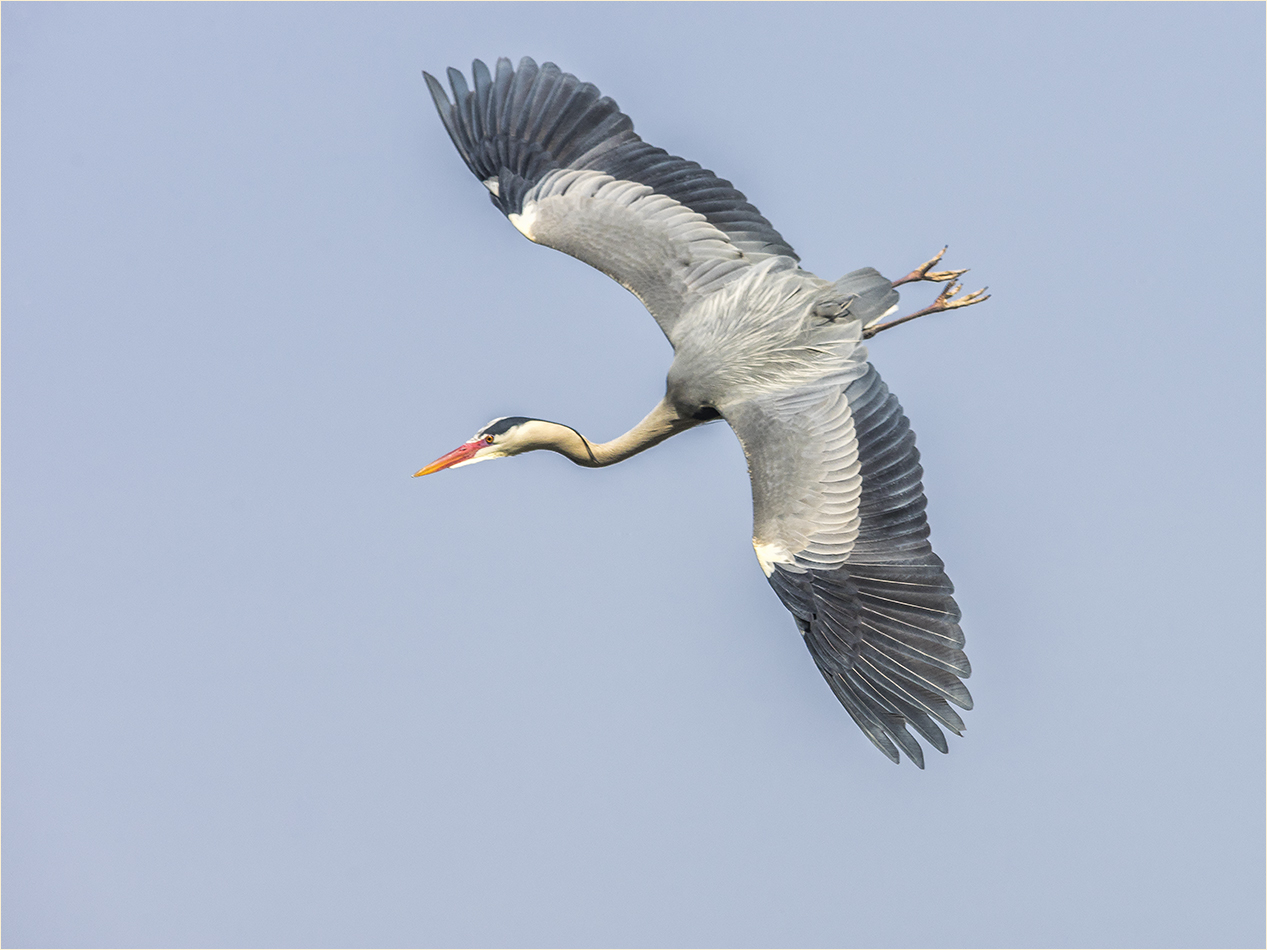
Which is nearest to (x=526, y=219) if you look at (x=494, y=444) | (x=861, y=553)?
(x=494, y=444)

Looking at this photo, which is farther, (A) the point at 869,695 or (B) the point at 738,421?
(B) the point at 738,421

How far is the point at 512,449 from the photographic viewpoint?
10406mm

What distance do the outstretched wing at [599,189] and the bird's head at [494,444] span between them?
114 cm

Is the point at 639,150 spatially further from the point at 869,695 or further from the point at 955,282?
the point at 869,695

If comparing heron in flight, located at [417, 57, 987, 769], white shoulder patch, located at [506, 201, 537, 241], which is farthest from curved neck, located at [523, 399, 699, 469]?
white shoulder patch, located at [506, 201, 537, 241]

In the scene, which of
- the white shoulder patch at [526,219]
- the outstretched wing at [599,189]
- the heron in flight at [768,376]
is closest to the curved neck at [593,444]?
the heron in flight at [768,376]

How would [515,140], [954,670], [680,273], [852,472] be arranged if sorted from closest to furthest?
[954,670]
[852,472]
[680,273]
[515,140]

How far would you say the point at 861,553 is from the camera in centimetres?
895

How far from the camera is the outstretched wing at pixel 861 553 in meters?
8.59

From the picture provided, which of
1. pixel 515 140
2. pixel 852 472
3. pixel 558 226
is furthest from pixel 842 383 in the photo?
pixel 515 140

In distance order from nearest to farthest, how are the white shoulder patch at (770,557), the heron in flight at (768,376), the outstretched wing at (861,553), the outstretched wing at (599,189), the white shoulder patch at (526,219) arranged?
the outstretched wing at (861,553) → the heron in flight at (768,376) → the white shoulder patch at (770,557) → the outstretched wing at (599,189) → the white shoulder patch at (526,219)

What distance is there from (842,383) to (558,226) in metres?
2.29

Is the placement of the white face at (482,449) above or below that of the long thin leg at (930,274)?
below

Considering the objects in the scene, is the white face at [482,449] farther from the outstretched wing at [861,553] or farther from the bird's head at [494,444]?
the outstretched wing at [861,553]
